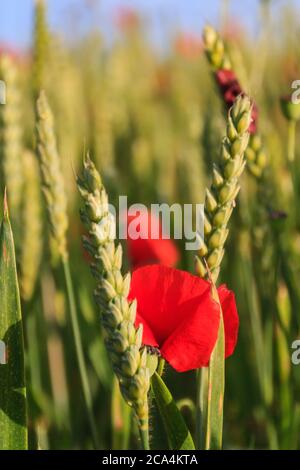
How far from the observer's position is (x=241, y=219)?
0.93 m

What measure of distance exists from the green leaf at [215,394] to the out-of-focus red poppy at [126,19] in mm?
2899

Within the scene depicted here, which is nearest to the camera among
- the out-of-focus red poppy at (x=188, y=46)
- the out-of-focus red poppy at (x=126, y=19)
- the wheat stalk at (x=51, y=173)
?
the wheat stalk at (x=51, y=173)

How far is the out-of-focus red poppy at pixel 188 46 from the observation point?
8.64 feet

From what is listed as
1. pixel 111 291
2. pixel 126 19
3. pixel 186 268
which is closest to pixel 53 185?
pixel 111 291

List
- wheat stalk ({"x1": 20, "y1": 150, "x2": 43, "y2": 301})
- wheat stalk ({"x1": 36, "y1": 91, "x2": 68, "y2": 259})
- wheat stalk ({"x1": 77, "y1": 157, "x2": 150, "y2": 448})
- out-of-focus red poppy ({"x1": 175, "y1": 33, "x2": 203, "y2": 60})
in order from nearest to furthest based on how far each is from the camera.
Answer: wheat stalk ({"x1": 77, "y1": 157, "x2": 150, "y2": 448})
wheat stalk ({"x1": 36, "y1": 91, "x2": 68, "y2": 259})
wheat stalk ({"x1": 20, "y1": 150, "x2": 43, "y2": 301})
out-of-focus red poppy ({"x1": 175, "y1": 33, "x2": 203, "y2": 60})

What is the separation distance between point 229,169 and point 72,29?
2312mm

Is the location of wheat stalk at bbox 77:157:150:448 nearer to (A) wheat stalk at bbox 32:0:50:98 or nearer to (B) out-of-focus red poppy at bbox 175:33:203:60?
(A) wheat stalk at bbox 32:0:50:98

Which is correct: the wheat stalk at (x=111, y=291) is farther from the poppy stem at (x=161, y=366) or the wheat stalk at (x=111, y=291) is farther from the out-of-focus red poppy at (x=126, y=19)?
the out-of-focus red poppy at (x=126, y=19)

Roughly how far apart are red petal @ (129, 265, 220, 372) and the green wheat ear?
0.9 inches

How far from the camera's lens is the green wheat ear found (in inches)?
17.9

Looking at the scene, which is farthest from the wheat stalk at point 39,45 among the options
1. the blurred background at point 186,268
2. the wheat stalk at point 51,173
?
the wheat stalk at point 51,173

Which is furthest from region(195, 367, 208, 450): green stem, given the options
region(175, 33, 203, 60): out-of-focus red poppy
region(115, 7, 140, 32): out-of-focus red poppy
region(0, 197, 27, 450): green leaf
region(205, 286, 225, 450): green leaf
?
region(115, 7, 140, 32): out-of-focus red poppy

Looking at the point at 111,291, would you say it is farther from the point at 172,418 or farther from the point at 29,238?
the point at 29,238

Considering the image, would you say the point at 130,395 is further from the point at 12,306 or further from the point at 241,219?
the point at 241,219
